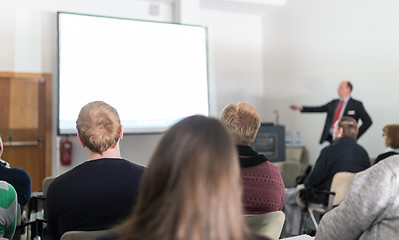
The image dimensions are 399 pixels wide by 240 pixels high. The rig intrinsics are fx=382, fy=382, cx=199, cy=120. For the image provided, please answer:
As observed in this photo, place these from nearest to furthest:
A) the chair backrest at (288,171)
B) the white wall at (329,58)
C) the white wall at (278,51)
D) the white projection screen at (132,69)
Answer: the chair backrest at (288,171)
the white projection screen at (132,69)
the white wall at (329,58)
the white wall at (278,51)

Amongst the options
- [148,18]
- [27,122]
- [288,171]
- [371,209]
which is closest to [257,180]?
[371,209]

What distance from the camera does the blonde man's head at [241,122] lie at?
195 centimetres

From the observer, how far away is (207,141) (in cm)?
69

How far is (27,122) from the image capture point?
5465 mm

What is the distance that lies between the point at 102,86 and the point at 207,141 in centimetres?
423

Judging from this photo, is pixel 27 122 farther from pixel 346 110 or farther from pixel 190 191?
pixel 190 191

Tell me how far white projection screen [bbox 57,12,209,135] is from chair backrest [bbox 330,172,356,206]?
2026mm

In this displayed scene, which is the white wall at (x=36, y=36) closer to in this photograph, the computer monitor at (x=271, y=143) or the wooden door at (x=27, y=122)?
the wooden door at (x=27, y=122)

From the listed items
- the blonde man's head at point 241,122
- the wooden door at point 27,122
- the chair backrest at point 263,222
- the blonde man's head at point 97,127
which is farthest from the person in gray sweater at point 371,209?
the wooden door at point 27,122

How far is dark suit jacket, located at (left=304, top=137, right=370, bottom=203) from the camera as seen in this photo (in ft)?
11.1

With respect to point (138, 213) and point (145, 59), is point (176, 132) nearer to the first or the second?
point (138, 213)

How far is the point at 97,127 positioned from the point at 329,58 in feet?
15.6

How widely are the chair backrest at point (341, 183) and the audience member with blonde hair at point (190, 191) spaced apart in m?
2.62

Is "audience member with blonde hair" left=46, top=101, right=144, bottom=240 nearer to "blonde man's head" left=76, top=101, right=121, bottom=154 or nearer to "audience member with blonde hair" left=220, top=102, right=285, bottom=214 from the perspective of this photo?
"blonde man's head" left=76, top=101, right=121, bottom=154
